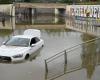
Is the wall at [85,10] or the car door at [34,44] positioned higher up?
the car door at [34,44]

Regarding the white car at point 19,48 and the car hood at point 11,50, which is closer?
the white car at point 19,48

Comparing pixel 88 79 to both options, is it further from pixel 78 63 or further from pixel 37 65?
pixel 37 65

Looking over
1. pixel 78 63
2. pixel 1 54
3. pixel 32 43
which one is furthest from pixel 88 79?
pixel 32 43

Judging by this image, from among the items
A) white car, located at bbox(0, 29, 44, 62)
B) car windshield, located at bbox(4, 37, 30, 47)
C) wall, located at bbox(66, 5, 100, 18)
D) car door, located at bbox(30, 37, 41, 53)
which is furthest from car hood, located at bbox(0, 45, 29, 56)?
wall, located at bbox(66, 5, 100, 18)

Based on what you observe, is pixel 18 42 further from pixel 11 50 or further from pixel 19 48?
pixel 11 50

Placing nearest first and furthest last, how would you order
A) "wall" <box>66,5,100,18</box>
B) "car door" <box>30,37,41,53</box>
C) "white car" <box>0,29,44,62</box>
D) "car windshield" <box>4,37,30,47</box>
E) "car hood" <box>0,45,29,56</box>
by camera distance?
"white car" <box>0,29,44,62</box> < "car hood" <box>0,45,29,56</box> < "car windshield" <box>4,37,30,47</box> < "car door" <box>30,37,41,53</box> < "wall" <box>66,5,100,18</box>

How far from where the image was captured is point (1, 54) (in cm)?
2178

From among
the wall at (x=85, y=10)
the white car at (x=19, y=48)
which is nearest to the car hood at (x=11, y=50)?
the white car at (x=19, y=48)

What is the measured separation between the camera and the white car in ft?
70.9

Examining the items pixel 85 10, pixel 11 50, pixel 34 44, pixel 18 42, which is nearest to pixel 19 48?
pixel 11 50

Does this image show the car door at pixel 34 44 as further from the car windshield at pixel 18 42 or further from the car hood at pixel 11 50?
the car hood at pixel 11 50

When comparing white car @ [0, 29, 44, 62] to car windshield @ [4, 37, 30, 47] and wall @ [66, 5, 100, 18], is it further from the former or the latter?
wall @ [66, 5, 100, 18]

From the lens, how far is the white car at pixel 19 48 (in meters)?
21.6

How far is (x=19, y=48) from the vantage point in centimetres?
2280
